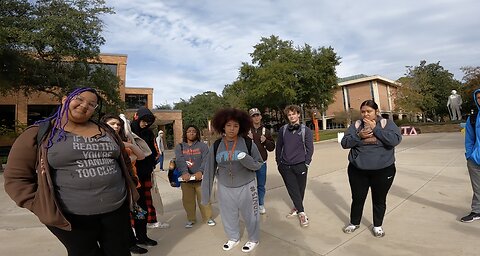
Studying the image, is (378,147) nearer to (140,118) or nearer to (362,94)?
(140,118)

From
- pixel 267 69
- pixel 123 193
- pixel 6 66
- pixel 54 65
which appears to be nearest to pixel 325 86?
pixel 267 69

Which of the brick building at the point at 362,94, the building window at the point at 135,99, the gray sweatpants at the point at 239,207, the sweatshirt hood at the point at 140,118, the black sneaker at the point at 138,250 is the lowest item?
the black sneaker at the point at 138,250

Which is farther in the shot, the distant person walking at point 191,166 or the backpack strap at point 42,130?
the distant person walking at point 191,166

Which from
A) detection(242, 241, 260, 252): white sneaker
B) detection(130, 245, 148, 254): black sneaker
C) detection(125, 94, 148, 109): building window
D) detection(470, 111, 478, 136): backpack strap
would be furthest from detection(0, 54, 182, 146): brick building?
detection(470, 111, 478, 136): backpack strap

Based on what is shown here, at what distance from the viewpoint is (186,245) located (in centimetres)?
372

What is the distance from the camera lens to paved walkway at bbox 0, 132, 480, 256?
11.0ft

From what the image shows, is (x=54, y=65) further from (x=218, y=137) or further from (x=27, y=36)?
(x=218, y=137)

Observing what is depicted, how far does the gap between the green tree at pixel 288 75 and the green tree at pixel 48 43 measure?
15.9m

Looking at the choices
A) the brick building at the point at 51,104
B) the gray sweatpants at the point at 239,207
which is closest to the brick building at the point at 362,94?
the brick building at the point at 51,104

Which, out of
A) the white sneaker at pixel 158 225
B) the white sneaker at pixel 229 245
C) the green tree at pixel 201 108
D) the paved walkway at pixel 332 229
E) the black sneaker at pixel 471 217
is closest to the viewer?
the paved walkway at pixel 332 229

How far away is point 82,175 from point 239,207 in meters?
1.84

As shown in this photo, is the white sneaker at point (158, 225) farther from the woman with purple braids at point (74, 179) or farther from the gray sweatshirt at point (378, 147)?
the gray sweatshirt at point (378, 147)

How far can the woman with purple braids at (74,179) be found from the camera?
1986 millimetres

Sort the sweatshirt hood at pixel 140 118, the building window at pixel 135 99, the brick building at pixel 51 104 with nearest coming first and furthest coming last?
the sweatshirt hood at pixel 140 118 < the brick building at pixel 51 104 < the building window at pixel 135 99
